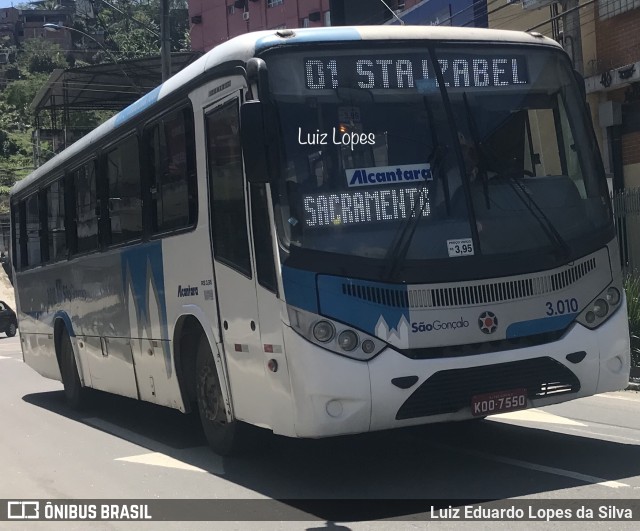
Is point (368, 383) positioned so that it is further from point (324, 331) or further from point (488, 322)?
point (488, 322)

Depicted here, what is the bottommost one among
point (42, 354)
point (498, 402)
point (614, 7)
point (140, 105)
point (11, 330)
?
point (11, 330)

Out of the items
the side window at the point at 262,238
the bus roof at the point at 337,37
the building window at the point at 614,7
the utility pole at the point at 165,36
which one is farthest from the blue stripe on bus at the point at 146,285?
the building window at the point at 614,7

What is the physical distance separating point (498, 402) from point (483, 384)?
193mm

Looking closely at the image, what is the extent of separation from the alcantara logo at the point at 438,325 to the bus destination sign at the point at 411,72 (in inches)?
70.6

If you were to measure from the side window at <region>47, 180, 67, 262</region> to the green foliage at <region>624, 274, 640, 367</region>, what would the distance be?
7.84 m

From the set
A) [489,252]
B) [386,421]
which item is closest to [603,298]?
[489,252]

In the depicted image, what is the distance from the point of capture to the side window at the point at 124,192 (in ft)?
32.2

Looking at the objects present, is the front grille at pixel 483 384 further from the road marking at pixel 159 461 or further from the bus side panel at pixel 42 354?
the bus side panel at pixel 42 354

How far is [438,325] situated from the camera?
6730mm

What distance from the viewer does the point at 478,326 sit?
6.83m

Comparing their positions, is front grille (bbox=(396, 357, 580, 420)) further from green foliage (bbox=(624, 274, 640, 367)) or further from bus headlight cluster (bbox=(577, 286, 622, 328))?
green foliage (bbox=(624, 274, 640, 367))

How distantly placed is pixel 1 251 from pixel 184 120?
58.5m

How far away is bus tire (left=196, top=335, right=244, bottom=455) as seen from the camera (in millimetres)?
8109

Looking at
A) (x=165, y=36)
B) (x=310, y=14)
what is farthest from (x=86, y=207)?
(x=310, y=14)
